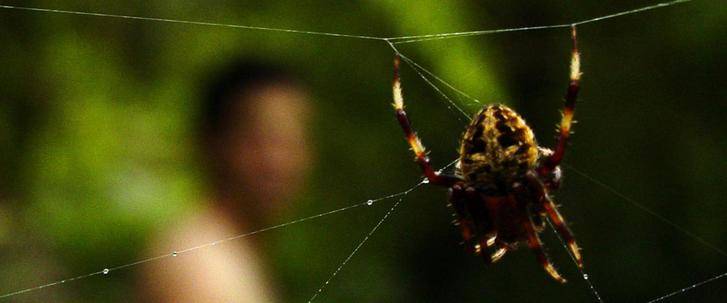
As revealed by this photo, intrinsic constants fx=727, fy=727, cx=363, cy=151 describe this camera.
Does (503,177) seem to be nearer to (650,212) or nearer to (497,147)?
(497,147)

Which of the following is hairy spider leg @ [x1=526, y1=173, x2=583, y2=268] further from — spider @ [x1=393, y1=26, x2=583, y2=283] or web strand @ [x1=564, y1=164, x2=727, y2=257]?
web strand @ [x1=564, y1=164, x2=727, y2=257]

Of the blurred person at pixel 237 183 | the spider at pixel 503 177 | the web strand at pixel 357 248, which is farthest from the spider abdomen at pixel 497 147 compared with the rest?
the web strand at pixel 357 248

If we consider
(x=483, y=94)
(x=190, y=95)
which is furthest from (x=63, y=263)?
(x=483, y=94)

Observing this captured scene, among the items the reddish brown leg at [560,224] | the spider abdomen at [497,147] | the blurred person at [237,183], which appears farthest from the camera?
the blurred person at [237,183]

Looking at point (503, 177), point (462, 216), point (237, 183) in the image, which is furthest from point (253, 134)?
point (503, 177)

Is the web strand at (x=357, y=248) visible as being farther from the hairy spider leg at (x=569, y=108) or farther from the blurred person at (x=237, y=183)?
the hairy spider leg at (x=569, y=108)

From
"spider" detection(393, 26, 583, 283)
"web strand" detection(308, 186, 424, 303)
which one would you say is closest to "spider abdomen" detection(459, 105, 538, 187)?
"spider" detection(393, 26, 583, 283)

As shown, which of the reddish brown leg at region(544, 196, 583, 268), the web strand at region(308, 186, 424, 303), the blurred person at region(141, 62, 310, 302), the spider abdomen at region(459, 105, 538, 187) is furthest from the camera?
the web strand at region(308, 186, 424, 303)

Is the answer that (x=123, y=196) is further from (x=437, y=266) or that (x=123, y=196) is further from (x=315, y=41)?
(x=437, y=266)
